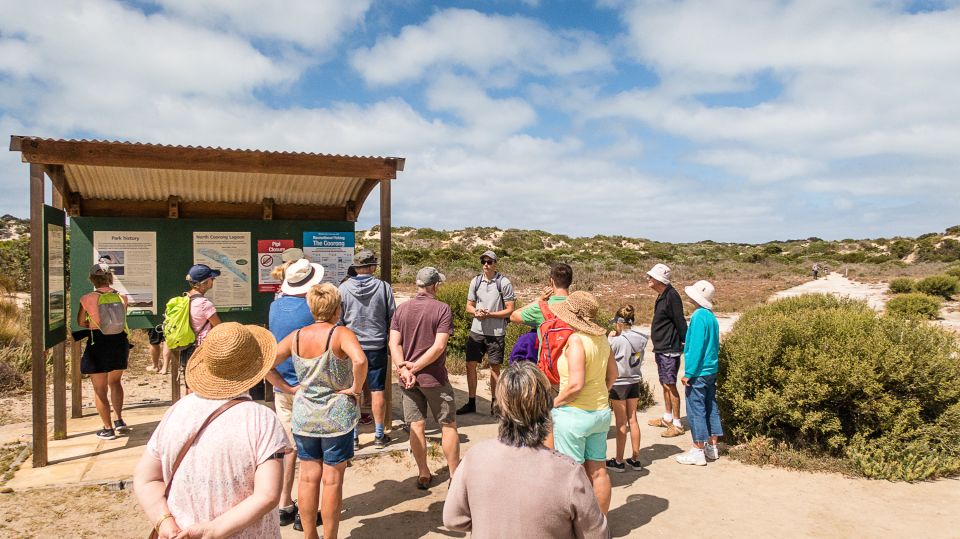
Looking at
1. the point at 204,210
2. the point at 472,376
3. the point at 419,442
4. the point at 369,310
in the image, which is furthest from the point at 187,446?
the point at 204,210

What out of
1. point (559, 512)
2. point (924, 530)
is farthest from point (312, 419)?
point (924, 530)

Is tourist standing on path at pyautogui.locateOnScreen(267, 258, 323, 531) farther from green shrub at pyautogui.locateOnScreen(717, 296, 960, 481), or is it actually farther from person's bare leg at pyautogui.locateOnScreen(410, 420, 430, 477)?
green shrub at pyautogui.locateOnScreen(717, 296, 960, 481)

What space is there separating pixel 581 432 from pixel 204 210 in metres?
5.53

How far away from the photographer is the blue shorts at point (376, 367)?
5145 millimetres

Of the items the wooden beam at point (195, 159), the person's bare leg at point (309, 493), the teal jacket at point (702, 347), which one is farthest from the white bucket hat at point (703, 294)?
the person's bare leg at point (309, 493)

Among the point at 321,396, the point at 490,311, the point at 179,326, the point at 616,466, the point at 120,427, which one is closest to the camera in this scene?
the point at 321,396

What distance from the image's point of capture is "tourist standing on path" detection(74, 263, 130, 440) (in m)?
5.40

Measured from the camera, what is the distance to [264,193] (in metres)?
6.93

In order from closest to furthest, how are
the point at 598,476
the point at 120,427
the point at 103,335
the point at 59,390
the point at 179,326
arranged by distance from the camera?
the point at 598,476
the point at 179,326
the point at 103,335
the point at 59,390
the point at 120,427

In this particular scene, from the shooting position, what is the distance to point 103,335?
17.9 ft

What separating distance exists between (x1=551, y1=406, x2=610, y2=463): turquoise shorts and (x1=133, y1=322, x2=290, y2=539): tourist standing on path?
1.95 meters

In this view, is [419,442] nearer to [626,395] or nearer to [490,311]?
[626,395]

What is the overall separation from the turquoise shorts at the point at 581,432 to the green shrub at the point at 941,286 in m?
26.1

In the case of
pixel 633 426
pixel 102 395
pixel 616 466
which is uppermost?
pixel 102 395
